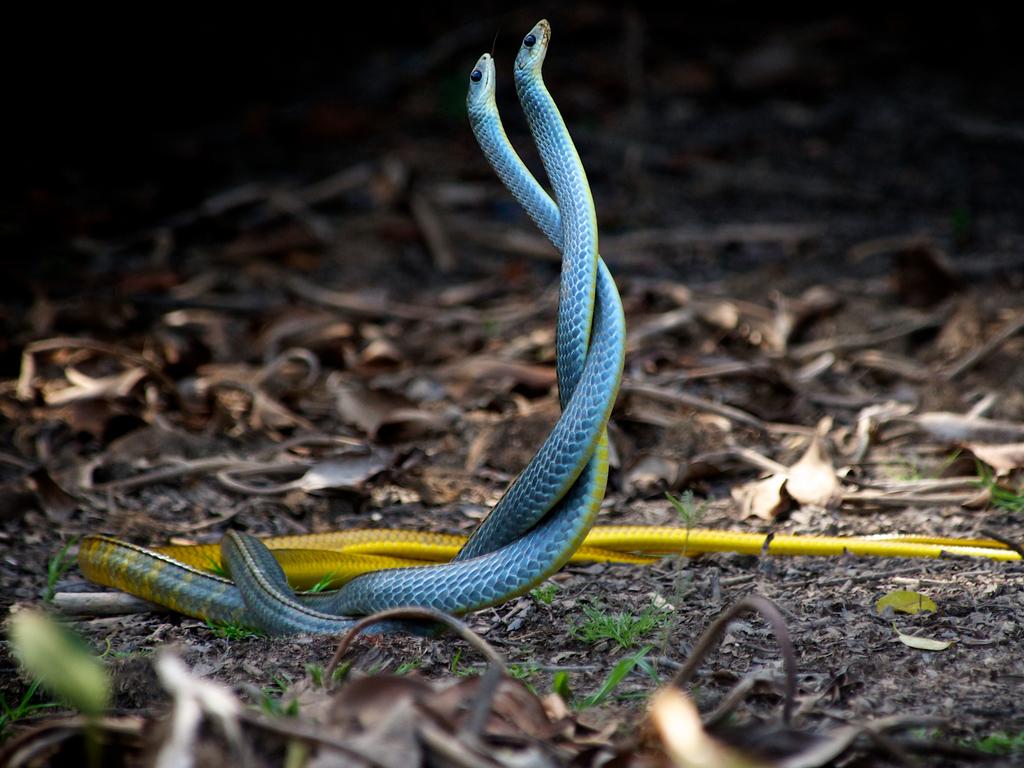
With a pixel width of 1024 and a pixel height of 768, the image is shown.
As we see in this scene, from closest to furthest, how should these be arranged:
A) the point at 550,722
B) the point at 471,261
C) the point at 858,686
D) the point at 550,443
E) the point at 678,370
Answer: the point at 550,722, the point at 858,686, the point at 550,443, the point at 678,370, the point at 471,261

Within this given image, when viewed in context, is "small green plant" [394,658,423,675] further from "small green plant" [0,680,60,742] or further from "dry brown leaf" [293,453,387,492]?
"dry brown leaf" [293,453,387,492]

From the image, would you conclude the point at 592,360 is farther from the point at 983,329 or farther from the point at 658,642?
the point at 983,329

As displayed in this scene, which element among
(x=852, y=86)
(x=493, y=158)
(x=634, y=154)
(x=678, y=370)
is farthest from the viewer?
(x=852, y=86)

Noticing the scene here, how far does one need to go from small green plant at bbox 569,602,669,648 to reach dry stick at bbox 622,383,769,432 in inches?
68.0

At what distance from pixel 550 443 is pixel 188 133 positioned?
714cm

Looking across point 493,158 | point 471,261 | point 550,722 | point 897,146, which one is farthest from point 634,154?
point 550,722

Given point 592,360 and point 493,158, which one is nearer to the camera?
point 592,360

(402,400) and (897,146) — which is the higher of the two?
(897,146)

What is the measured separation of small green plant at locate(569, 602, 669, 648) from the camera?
258 cm

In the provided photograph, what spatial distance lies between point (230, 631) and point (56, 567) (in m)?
0.79

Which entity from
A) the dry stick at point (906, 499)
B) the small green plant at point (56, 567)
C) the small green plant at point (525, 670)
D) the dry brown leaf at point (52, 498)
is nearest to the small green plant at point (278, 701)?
the small green plant at point (525, 670)

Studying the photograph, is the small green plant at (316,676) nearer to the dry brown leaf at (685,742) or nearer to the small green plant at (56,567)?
the dry brown leaf at (685,742)

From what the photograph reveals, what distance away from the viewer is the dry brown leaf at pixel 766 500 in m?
3.56

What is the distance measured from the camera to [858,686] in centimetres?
228
